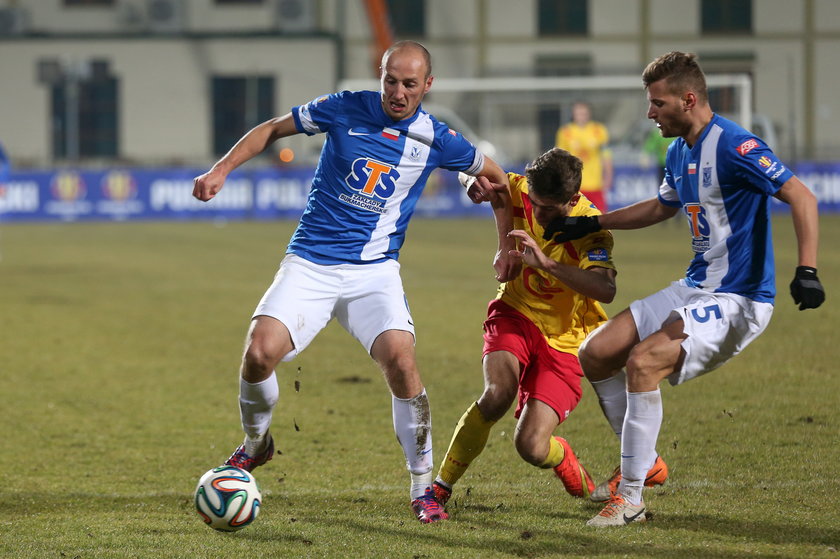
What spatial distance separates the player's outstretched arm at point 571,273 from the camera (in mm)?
4934

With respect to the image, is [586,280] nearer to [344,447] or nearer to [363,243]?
[363,243]

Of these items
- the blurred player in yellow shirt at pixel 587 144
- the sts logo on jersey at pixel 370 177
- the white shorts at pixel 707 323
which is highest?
the blurred player in yellow shirt at pixel 587 144

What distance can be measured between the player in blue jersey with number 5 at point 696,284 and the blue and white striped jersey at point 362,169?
0.95 meters

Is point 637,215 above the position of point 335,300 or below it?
above

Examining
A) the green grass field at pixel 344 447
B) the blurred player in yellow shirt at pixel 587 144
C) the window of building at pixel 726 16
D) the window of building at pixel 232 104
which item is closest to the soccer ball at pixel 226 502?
the green grass field at pixel 344 447

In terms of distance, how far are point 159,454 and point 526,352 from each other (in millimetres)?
2128

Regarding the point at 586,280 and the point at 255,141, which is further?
the point at 255,141

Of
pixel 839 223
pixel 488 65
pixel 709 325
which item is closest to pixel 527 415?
pixel 709 325

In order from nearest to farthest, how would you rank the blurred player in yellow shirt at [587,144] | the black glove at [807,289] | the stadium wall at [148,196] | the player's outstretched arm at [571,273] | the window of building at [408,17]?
the black glove at [807,289] → the player's outstretched arm at [571,273] → the blurred player in yellow shirt at [587,144] → the stadium wall at [148,196] → the window of building at [408,17]

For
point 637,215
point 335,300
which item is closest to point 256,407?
point 335,300

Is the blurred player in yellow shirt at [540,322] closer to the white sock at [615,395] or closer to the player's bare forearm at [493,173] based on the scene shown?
the player's bare forearm at [493,173]

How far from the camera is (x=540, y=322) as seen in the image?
17.6 ft

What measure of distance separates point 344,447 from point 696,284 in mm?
2301

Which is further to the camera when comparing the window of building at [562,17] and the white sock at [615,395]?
the window of building at [562,17]
